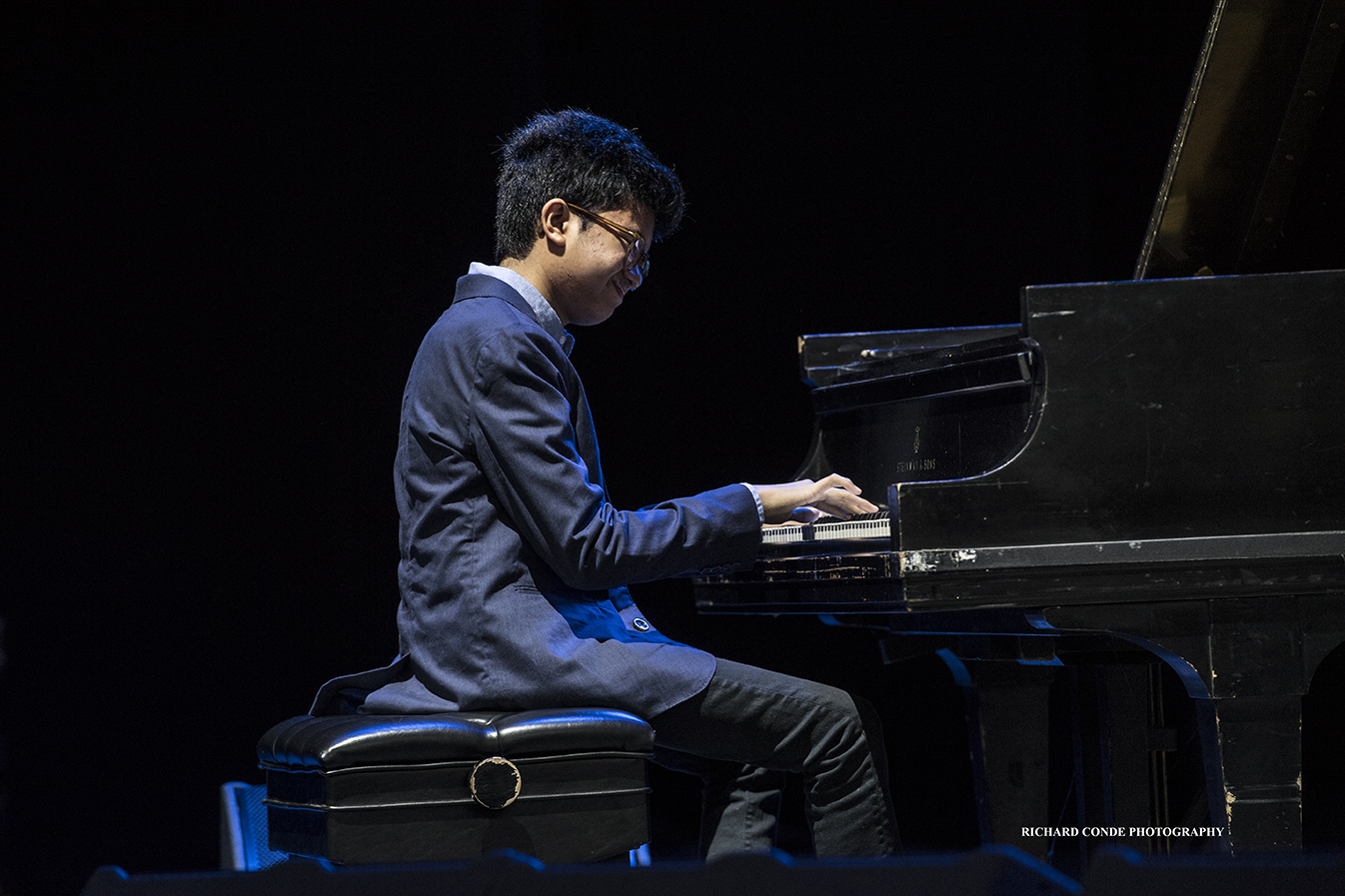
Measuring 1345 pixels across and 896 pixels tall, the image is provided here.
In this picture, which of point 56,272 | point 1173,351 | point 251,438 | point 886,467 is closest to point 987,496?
point 1173,351

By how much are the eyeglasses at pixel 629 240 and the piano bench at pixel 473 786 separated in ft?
2.45

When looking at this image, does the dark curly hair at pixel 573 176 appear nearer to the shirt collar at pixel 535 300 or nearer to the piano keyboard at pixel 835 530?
the shirt collar at pixel 535 300

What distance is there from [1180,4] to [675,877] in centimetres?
346

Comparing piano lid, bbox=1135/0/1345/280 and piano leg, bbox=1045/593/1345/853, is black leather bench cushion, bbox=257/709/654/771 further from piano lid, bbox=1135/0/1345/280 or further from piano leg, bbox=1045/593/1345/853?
piano lid, bbox=1135/0/1345/280

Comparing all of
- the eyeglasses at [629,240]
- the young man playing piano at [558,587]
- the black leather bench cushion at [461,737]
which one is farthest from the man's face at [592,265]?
the black leather bench cushion at [461,737]

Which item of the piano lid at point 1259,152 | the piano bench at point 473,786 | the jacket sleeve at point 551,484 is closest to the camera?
the piano bench at point 473,786

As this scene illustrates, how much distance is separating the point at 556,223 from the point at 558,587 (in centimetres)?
58

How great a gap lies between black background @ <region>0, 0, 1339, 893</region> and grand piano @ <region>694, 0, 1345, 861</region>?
1.28 meters

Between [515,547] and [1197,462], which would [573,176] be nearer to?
[515,547]

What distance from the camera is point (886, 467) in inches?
98.1

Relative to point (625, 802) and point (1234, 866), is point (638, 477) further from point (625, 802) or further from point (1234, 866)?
point (1234, 866)

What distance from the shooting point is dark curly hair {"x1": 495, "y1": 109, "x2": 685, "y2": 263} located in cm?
204

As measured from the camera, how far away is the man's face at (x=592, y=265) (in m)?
2.05

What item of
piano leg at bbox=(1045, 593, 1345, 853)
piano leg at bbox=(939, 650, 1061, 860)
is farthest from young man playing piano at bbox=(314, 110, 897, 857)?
piano leg at bbox=(939, 650, 1061, 860)
